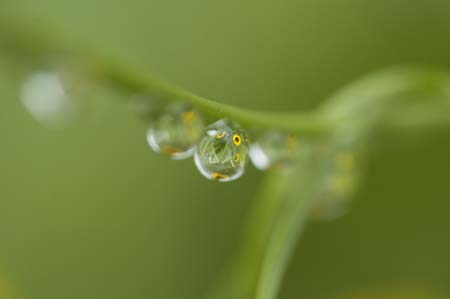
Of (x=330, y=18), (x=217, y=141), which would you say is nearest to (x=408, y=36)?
(x=330, y=18)

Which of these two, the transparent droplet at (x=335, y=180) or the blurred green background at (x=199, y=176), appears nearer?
the transparent droplet at (x=335, y=180)

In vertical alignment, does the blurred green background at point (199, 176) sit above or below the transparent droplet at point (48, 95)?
above

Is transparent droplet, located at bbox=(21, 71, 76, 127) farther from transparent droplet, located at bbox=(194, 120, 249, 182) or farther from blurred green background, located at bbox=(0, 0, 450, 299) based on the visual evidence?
blurred green background, located at bbox=(0, 0, 450, 299)

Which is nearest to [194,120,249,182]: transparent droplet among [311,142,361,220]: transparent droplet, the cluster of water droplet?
the cluster of water droplet

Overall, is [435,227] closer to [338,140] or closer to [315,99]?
[315,99]

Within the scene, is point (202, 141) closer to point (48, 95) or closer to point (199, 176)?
point (48, 95)

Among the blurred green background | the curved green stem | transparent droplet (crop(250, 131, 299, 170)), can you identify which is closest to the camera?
the curved green stem

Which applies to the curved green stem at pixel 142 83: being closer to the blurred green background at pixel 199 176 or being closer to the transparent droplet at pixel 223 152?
the transparent droplet at pixel 223 152

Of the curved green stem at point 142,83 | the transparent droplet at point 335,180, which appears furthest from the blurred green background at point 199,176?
the curved green stem at point 142,83
